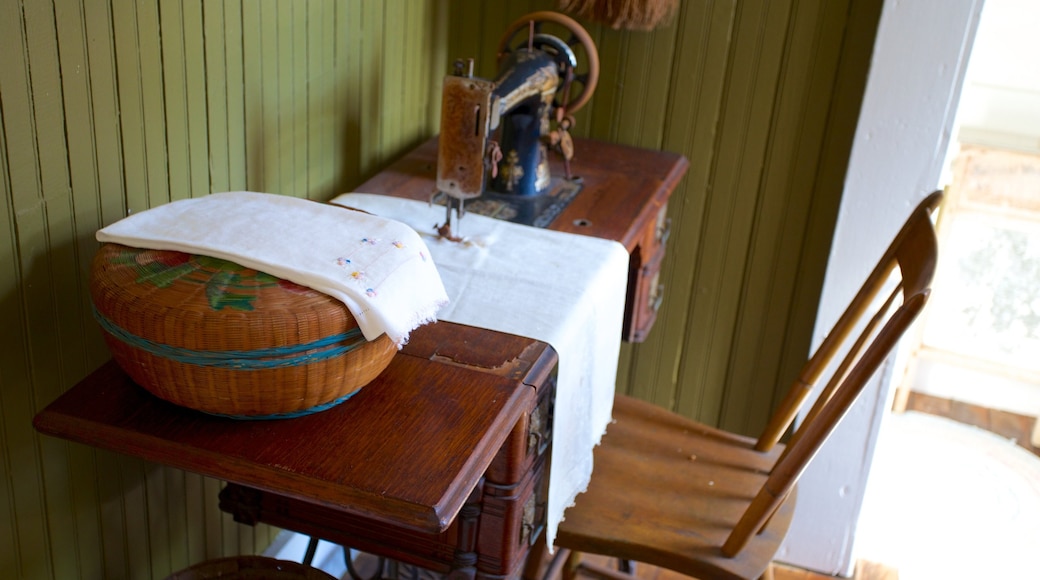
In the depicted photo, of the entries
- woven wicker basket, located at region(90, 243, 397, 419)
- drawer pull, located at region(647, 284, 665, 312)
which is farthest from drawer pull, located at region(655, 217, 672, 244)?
woven wicker basket, located at region(90, 243, 397, 419)

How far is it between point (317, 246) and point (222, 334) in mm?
164

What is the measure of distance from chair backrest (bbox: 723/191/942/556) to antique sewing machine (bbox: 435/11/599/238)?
1.72 ft

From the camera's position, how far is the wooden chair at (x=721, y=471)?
1.38 m

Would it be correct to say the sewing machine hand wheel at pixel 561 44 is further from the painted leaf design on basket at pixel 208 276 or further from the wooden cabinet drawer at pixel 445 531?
the painted leaf design on basket at pixel 208 276

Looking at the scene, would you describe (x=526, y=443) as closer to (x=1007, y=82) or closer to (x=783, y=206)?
(x=783, y=206)

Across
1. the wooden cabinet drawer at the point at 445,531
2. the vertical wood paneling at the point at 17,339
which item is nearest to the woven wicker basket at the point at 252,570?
the wooden cabinet drawer at the point at 445,531

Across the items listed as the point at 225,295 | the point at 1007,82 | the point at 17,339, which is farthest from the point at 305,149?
the point at 1007,82

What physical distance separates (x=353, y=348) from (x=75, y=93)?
47cm

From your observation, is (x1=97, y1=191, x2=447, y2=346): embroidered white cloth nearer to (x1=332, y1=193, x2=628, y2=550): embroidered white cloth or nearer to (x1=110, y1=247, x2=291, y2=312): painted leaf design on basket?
(x1=110, y1=247, x2=291, y2=312): painted leaf design on basket

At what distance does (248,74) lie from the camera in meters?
1.48

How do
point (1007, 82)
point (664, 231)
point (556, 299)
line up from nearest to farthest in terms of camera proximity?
point (556, 299), point (664, 231), point (1007, 82)

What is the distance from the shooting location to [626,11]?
1.98 meters

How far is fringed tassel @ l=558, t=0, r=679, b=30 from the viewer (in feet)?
6.48

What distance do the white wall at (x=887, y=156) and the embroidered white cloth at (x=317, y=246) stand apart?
1199mm
